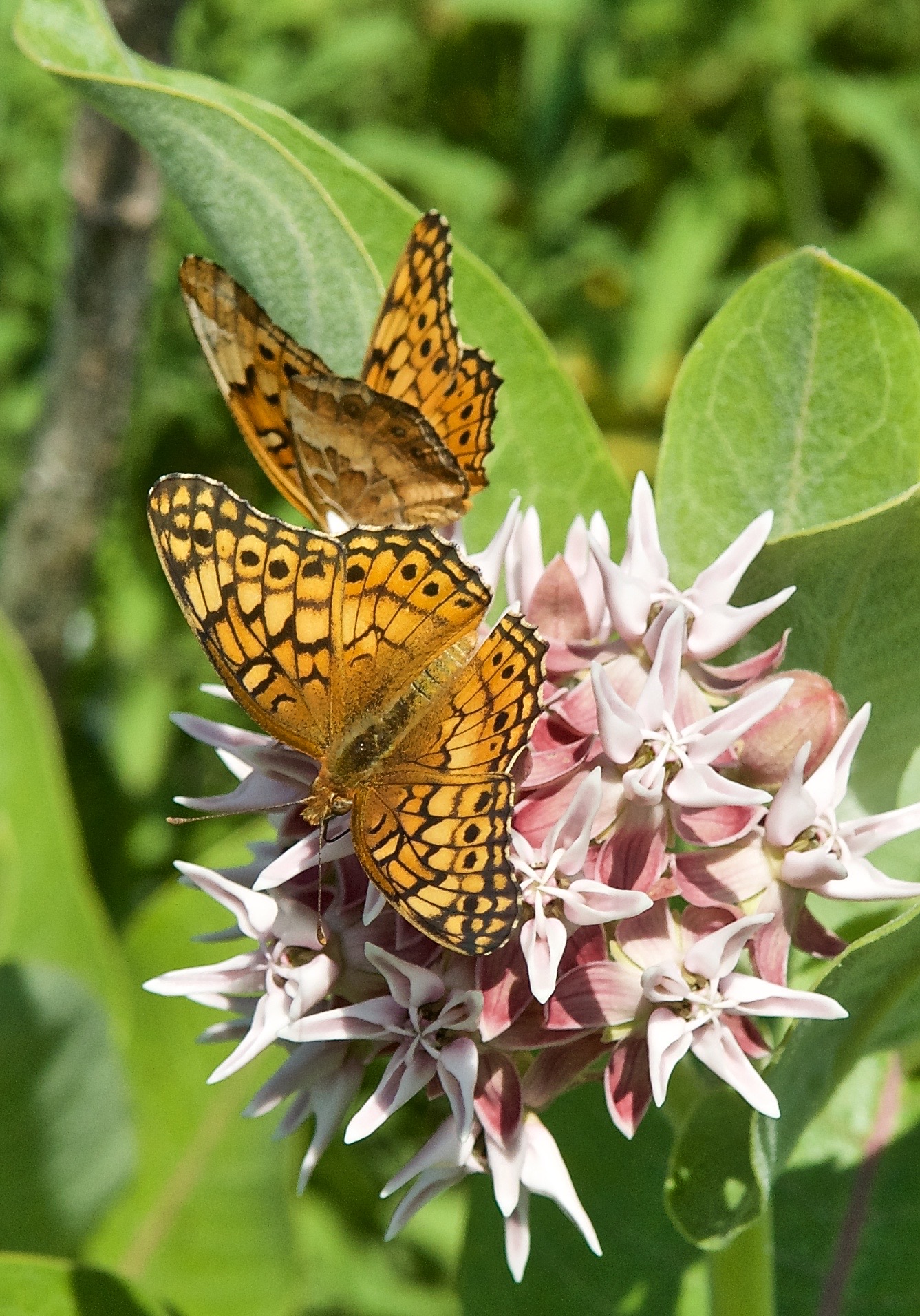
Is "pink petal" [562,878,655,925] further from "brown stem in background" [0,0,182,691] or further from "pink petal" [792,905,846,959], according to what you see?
"brown stem in background" [0,0,182,691]

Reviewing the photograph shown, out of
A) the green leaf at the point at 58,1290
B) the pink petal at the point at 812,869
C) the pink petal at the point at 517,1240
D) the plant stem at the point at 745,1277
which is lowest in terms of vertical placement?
the plant stem at the point at 745,1277

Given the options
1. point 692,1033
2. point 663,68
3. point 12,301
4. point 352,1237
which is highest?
point 663,68

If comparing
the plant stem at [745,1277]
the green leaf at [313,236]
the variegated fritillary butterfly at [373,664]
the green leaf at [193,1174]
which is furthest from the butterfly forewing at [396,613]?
the green leaf at [193,1174]

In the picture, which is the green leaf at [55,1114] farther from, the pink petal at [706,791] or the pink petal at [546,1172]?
the pink petal at [706,791]

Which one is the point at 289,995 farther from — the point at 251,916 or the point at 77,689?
the point at 77,689

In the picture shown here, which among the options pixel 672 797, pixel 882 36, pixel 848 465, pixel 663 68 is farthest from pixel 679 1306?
pixel 882 36

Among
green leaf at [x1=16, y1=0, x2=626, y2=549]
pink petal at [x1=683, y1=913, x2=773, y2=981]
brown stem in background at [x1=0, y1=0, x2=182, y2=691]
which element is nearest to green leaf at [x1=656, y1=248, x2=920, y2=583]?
green leaf at [x1=16, y1=0, x2=626, y2=549]

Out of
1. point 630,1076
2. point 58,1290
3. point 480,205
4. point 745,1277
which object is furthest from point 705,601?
point 480,205

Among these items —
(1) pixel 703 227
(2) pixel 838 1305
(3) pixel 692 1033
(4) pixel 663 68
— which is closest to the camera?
(3) pixel 692 1033
